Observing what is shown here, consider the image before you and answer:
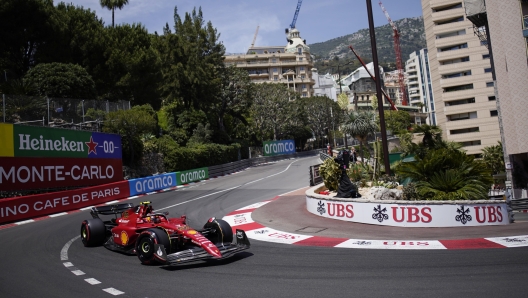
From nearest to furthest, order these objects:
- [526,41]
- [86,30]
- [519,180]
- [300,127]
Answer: [526,41] → [519,180] → [86,30] → [300,127]

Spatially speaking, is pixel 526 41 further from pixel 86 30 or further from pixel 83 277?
pixel 86 30

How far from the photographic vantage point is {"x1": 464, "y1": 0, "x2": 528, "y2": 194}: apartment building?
26.5 metres

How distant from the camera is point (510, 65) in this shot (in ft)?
88.1

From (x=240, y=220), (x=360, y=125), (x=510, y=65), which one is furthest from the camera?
(x=360, y=125)

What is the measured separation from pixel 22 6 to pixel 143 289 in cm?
4066

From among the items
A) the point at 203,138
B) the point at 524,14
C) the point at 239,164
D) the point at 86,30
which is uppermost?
the point at 86,30

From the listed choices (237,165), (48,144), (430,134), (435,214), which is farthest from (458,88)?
(48,144)

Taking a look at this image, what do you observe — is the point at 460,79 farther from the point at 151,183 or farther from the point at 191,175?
the point at 151,183

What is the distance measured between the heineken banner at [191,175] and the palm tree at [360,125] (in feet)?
43.0

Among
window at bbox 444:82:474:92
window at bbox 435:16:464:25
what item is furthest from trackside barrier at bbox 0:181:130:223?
window at bbox 435:16:464:25

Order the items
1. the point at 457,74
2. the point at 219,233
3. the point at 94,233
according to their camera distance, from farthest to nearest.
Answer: the point at 457,74
the point at 94,233
the point at 219,233

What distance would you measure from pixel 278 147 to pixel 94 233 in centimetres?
5394

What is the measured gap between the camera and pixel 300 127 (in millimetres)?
77688

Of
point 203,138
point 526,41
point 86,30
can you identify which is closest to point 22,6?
point 86,30
